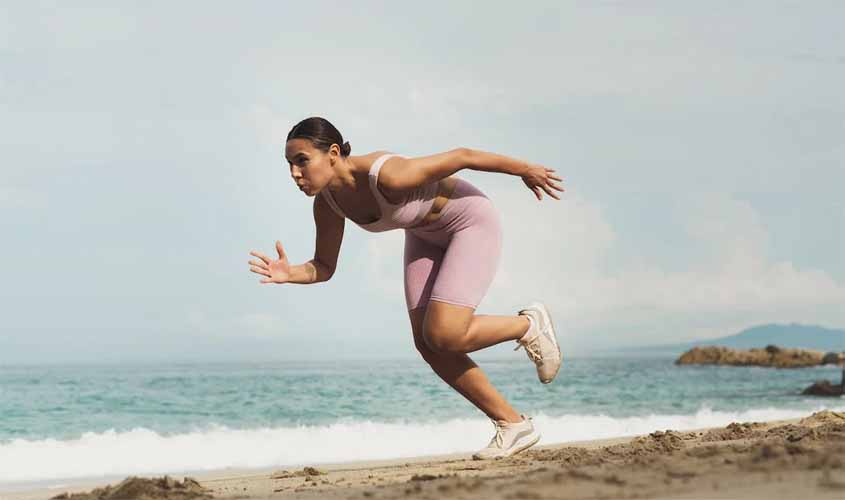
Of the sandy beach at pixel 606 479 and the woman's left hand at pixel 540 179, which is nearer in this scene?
the sandy beach at pixel 606 479

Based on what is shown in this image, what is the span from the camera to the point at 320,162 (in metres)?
4.46

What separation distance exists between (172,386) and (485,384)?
1561 centimetres

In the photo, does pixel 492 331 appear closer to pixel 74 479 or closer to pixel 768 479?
pixel 768 479

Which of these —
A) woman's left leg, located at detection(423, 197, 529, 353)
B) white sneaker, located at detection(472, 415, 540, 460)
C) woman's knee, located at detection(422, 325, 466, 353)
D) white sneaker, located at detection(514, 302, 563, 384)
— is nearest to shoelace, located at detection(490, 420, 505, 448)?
white sneaker, located at detection(472, 415, 540, 460)

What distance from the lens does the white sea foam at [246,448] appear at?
317 inches

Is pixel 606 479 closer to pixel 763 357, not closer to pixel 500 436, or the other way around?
pixel 500 436

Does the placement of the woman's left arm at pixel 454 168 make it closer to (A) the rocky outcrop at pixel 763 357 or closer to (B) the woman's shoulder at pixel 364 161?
(B) the woman's shoulder at pixel 364 161

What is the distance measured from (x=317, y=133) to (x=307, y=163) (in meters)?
0.14

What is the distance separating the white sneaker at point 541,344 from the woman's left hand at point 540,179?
807 millimetres

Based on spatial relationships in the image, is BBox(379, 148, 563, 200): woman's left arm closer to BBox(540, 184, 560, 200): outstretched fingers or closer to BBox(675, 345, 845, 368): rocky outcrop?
BBox(540, 184, 560, 200): outstretched fingers

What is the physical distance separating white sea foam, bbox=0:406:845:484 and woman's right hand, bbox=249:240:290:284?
3174mm

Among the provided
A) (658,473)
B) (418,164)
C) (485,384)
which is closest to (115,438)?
(485,384)

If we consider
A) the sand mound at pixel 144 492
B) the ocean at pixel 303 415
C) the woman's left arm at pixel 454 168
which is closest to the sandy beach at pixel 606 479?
the sand mound at pixel 144 492

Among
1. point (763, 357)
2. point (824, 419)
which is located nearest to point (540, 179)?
point (824, 419)
